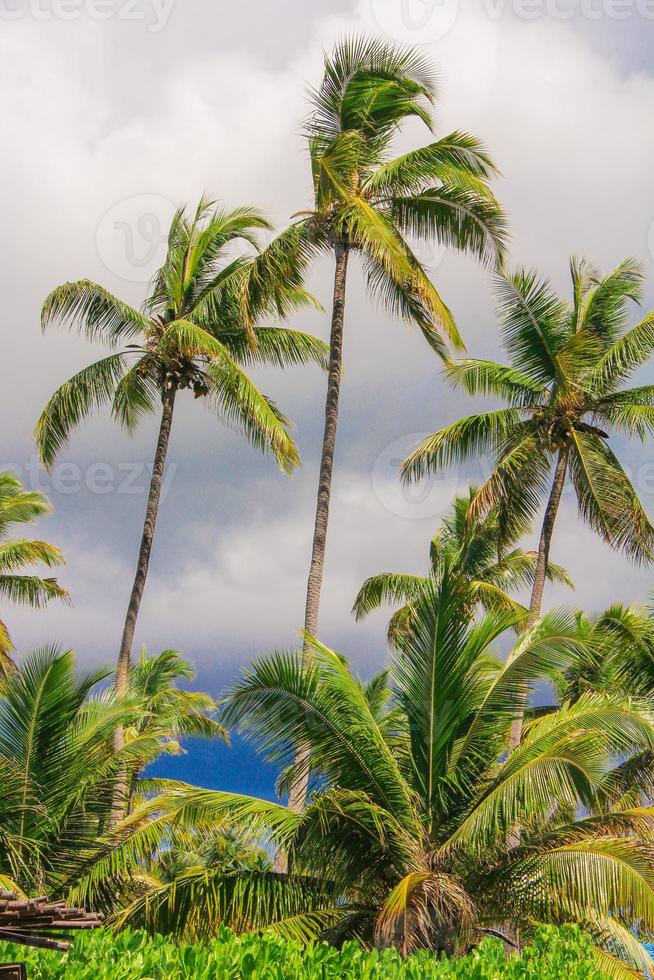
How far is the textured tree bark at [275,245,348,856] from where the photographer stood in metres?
17.7

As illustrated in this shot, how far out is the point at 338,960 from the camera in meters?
8.09

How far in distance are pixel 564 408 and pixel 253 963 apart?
15541mm

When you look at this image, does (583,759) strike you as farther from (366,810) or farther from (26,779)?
(26,779)

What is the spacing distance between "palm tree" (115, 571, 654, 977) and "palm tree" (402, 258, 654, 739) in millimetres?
7355

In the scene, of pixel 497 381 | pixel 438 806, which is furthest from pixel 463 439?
pixel 438 806

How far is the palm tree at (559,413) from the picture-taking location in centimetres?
2080

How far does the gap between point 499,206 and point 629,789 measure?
38.0 feet

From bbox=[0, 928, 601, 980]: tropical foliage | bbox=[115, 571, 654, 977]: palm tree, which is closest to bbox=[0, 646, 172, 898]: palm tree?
bbox=[115, 571, 654, 977]: palm tree

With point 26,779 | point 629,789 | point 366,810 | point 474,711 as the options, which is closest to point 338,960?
point 366,810

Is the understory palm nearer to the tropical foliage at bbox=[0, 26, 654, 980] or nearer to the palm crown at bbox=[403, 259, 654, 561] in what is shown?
the tropical foliage at bbox=[0, 26, 654, 980]

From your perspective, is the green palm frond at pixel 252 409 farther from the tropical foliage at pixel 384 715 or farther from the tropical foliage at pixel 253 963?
the tropical foliage at pixel 253 963

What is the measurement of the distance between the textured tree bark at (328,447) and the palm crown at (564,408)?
2.89 m

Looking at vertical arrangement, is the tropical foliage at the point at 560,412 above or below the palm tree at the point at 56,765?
above

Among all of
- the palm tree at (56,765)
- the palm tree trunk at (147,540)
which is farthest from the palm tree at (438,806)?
the palm tree trunk at (147,540)
